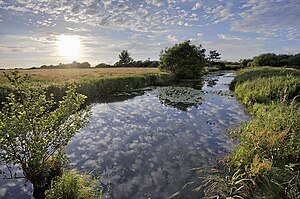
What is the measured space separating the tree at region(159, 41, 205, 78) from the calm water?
17516 mm

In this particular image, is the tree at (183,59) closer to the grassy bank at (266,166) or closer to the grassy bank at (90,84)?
the grassy bank at (90,84)

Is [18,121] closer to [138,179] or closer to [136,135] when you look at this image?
[138,179]

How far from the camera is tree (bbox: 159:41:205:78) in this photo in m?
27.4

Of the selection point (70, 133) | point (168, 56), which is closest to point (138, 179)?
point (70, 133)

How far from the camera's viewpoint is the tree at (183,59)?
27359 millimetres

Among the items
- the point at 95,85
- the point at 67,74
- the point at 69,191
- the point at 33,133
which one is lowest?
the point at 69,191

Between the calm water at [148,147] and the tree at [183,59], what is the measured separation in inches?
690

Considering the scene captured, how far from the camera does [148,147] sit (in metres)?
6.16

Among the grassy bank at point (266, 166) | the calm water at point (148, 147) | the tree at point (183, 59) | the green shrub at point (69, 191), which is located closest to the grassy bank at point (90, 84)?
the calm water at point (148, 147)

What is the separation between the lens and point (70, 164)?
5059 mm

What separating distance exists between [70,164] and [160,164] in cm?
249

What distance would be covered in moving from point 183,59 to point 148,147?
905 inches

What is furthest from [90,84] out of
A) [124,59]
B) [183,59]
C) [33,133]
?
[124,59]

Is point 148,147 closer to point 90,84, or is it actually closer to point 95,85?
point 90,84
